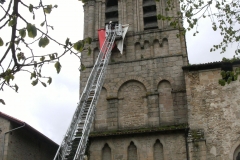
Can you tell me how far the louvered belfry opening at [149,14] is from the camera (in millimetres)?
22947

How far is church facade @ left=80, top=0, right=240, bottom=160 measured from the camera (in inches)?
674

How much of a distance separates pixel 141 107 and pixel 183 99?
2.27m

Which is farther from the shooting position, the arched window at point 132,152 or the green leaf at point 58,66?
the arched window at point 132,152

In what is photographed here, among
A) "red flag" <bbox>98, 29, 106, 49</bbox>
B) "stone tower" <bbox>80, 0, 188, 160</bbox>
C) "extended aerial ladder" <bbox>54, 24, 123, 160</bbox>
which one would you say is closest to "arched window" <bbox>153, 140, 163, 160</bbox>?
"stone tower" <bbox>80, 0, 188, 160</bbox>

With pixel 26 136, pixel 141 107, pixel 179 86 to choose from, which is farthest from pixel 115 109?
pixel 26 136

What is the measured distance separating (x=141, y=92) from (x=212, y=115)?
4438mm

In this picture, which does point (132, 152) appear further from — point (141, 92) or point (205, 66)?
point (205, 66)

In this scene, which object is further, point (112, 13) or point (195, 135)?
point (112, 13)

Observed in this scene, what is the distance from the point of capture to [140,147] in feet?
60.3

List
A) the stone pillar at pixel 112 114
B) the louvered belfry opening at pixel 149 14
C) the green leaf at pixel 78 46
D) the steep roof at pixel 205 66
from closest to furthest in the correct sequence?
the green leaf at pixel 78 46 → the steep roof at pixel 205 66 → the stone pillar at pixel 112 114 → the louvered belfry opening at pixel 149 14

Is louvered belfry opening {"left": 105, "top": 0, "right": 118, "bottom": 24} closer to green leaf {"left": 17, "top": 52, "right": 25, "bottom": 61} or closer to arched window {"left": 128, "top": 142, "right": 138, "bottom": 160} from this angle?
arched window {"left": 128, "top": 142, "right": 138, "bottom": 160}

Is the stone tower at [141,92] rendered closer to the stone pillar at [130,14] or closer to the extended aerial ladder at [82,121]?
the stone pillar at [130,14]

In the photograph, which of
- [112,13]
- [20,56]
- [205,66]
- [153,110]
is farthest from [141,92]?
[20,56]

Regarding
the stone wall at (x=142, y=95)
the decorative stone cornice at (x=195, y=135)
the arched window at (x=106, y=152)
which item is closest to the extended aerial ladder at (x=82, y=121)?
the stone wall at (x=142, y=95)
